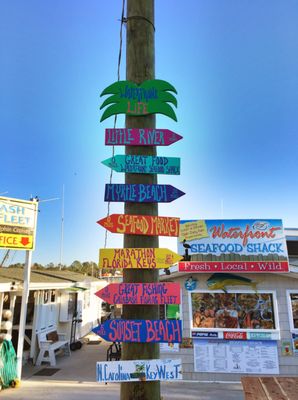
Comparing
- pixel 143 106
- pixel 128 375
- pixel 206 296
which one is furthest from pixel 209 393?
pixel 143 106

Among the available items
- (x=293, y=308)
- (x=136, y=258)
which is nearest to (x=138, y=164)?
(x=136, y=258)

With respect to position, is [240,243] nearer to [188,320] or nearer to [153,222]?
[188,320]

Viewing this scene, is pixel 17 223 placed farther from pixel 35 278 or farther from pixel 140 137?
pixel 140 137

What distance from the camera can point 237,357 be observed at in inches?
318

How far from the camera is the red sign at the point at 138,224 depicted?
2076 millimetres

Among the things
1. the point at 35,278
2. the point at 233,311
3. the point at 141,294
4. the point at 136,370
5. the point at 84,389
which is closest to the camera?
the point at 136,370

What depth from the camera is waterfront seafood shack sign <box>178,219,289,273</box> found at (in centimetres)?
822

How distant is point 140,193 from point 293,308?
7976 mm

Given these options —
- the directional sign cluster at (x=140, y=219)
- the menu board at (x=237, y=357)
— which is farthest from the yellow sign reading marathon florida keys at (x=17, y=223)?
the directional sign cluster at (x=140, y=219)

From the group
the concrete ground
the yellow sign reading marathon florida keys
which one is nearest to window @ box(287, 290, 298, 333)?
the concrete ground

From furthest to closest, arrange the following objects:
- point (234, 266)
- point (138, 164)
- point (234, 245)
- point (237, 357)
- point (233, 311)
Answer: point (234, 245)
point (233, 311)
point (234, 266)
point (237, 357)
point (138, 164)

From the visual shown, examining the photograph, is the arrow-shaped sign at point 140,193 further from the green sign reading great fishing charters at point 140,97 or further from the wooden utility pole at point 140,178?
the green sign reading great fishing charters at point 140,97

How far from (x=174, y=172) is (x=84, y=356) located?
11.2m

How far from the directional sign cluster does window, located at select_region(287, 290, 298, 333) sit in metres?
7.57
